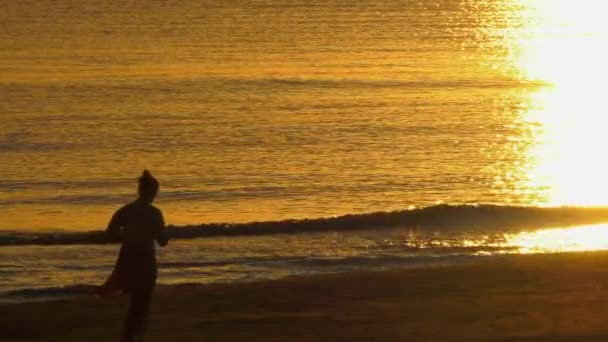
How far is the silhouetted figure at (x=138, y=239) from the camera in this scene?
11227mm

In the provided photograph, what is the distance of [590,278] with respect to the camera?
1717 cm

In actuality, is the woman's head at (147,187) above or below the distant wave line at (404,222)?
below

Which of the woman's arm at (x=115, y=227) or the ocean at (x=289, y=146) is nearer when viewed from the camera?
the woman's arm at (x=115, y=227)

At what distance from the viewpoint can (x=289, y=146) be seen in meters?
35.6

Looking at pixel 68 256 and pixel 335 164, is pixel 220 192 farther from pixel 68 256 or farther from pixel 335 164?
pixel 68 256

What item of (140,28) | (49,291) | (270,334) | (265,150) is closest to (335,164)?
(265,150)

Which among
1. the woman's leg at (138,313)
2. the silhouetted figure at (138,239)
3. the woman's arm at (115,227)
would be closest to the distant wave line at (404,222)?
the woman's leg at (138,313)

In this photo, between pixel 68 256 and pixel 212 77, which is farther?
pixel 212 77

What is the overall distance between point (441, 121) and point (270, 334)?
29.1 m

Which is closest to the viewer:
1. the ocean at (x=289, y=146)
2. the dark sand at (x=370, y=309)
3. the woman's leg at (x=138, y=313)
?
the woman's leg at (x=138, y=313)

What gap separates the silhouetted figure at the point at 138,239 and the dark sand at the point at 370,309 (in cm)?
184

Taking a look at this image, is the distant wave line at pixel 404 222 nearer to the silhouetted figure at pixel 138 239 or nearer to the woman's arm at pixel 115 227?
the silhouetted figure at pixel 138 239

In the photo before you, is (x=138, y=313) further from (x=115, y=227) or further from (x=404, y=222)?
(x=404, y=222)

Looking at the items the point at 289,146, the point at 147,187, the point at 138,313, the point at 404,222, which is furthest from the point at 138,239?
the point at 289,146
